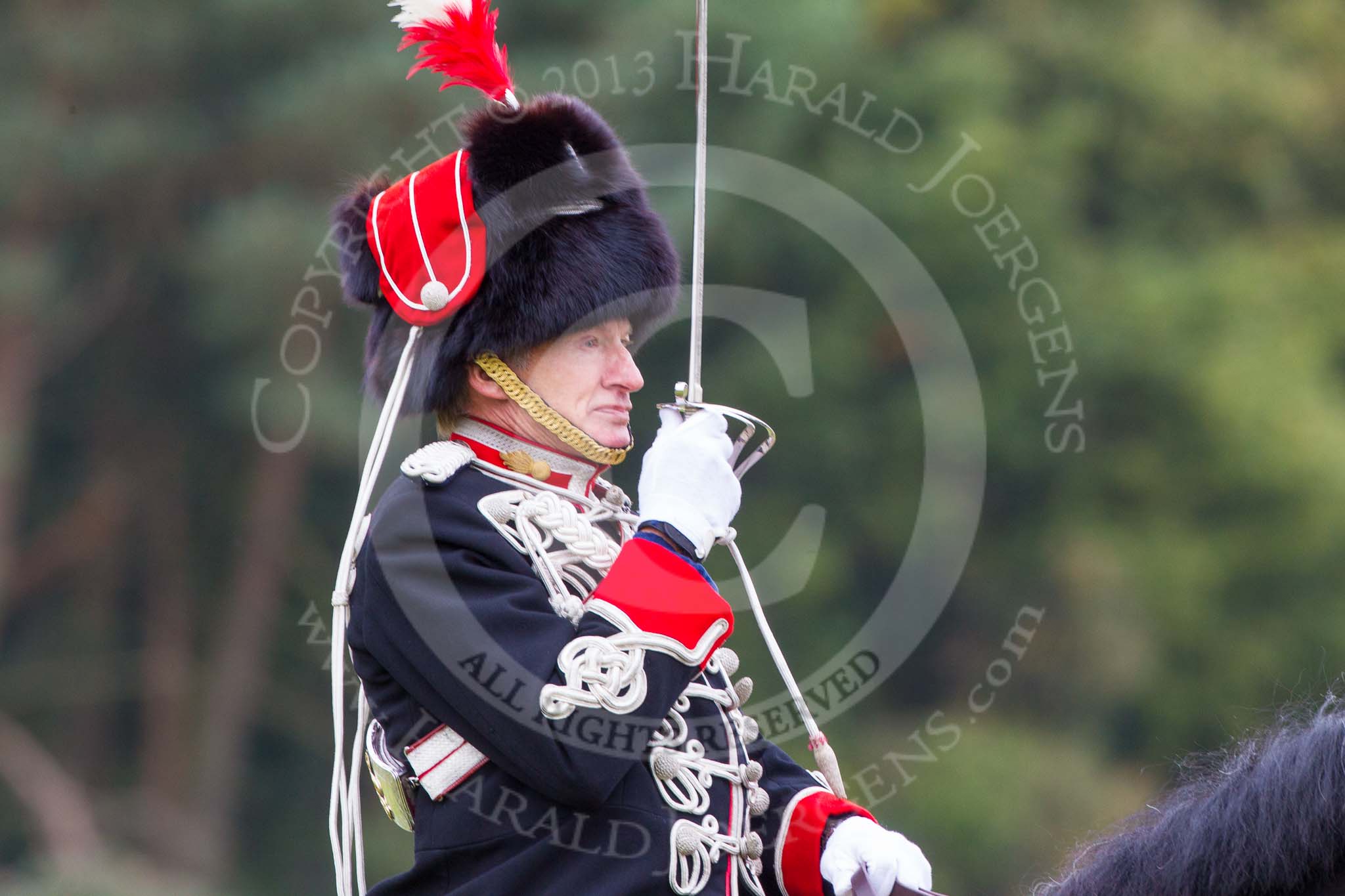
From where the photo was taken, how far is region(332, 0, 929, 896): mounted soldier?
1.73 metres

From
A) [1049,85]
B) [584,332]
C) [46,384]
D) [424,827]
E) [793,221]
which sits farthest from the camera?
[1049,85]

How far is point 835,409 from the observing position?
7.53 m

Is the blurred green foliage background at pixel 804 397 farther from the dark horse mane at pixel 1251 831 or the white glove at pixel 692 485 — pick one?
the dark horse mane at pixel 1251 831

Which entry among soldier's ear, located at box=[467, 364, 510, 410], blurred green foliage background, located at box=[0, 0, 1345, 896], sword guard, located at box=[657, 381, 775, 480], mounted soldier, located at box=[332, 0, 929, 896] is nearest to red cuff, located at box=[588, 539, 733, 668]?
mounted soldier, located at box=[332, 0, 929, 896]

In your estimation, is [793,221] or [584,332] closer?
[584,332]

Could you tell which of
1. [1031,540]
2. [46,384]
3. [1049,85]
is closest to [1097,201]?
[1049,85]

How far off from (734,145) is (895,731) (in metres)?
2.86

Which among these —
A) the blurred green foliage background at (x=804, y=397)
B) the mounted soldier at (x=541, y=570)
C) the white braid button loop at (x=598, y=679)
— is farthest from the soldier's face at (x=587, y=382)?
the blurred green foliage background at (x=804, y=397)

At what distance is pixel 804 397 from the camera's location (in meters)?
7.45

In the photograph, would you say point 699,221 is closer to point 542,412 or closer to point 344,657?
point 542,412

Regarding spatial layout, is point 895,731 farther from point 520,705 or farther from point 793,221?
point 520,705

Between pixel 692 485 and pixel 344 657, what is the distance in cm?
51

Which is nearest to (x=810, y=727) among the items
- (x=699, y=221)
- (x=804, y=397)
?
(x=699, y=221)

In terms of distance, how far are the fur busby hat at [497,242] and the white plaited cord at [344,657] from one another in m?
0.03
